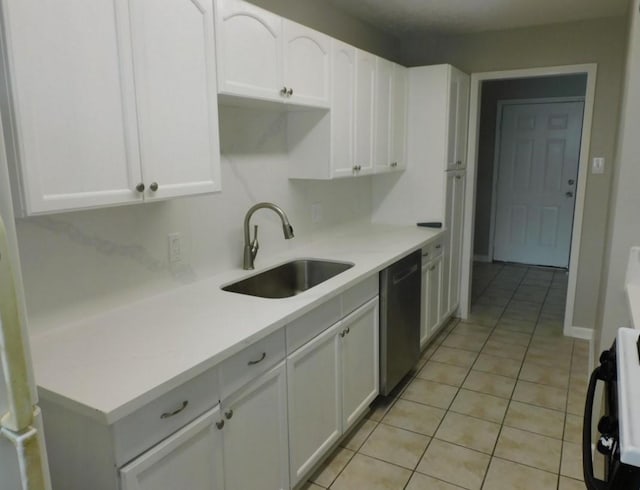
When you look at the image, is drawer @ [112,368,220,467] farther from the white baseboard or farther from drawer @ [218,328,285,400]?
the white baseboard

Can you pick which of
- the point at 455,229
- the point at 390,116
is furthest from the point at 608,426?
the point at 455,229

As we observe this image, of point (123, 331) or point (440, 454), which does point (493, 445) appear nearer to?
point (440, 454)

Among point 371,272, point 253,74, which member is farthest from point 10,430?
point 371,272

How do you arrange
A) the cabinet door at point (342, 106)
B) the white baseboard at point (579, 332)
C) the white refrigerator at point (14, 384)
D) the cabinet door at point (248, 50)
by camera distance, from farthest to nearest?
1. the white baseboard at point (579, 332)
2. the cabinet door at point (342, 106)
3. the cabinet door at point (248, 50)
4. the white refrigerator at point (14, 384)

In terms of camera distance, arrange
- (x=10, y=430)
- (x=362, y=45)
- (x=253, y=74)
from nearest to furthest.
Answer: (x=10, y=430)
(x=253, y=74)
(x=362, y=45)

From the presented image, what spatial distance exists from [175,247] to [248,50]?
0.87 metres

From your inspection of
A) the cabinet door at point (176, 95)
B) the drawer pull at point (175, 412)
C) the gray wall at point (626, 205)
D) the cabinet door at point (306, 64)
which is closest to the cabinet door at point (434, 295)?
the gray wall at point (626, 205)

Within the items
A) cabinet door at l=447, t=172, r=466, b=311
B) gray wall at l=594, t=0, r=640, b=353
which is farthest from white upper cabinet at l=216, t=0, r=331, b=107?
cabinet door at l=447, t=172, r=466, b=311

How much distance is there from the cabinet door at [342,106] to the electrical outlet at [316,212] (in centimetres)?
37

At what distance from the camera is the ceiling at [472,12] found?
3.02 m

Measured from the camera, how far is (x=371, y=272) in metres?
2.34

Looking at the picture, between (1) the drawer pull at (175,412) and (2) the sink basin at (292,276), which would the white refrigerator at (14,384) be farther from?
(2) the sink basin at (292,276)

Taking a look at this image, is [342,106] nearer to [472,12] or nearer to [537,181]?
[472,12]

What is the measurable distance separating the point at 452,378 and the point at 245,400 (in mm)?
1907
